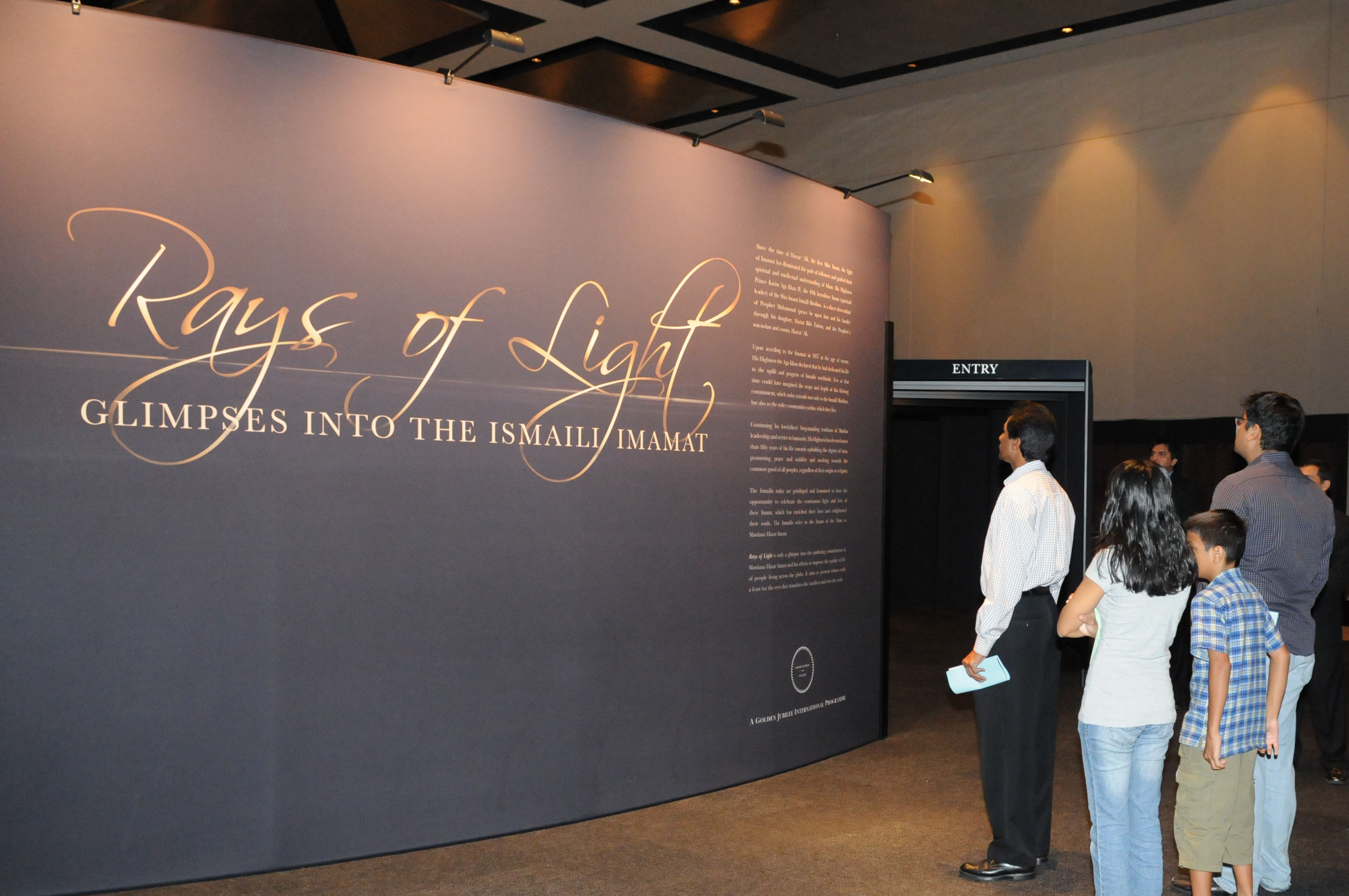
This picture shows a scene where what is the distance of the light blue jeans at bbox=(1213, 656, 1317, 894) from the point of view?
346cm

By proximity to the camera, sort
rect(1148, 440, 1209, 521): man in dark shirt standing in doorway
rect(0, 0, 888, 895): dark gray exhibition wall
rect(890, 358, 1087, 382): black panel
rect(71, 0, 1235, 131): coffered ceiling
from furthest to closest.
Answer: rect(71, 0, 1235, 131): coffered ceiling → rect(1148, 440, 1209, 521): man in dark shirt standing in doorway → rect(890, 358, 1087, 382): black panel → rect(0, 0, 888, 895): dark gray exhibition wall

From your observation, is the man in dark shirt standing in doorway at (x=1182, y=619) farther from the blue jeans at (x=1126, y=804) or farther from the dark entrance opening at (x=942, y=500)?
the blue jeans at (x=1126, y=804)

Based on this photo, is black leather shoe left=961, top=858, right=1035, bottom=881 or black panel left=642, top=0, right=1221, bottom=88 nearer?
black leather shoe left=961, top=858, right=1035, bottom=881

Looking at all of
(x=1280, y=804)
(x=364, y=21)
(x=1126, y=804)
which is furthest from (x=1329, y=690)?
(x=364, y=21)

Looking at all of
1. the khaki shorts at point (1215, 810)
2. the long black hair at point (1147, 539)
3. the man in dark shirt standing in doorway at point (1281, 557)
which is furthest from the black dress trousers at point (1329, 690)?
the long black hair at point (1147, 539)

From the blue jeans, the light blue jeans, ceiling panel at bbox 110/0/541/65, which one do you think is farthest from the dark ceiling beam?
the light blue jeans

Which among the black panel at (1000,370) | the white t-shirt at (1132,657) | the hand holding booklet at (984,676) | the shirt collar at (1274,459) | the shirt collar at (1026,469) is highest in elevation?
the black panel at (1000,370)

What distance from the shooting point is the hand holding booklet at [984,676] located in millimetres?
3463

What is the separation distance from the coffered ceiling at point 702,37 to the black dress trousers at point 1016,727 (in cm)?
546

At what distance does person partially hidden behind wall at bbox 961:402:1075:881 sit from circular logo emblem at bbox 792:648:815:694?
1.25m

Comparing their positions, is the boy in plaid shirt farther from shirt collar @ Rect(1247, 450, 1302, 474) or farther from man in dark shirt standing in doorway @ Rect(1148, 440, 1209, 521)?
man in dark shirt standing in doorway @ Rect(1148, 440, 1209, 521)

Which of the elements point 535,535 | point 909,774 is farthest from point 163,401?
point 909,774

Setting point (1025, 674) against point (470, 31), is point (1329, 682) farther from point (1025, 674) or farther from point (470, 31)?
point (470, 31)

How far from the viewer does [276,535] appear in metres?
3.48
